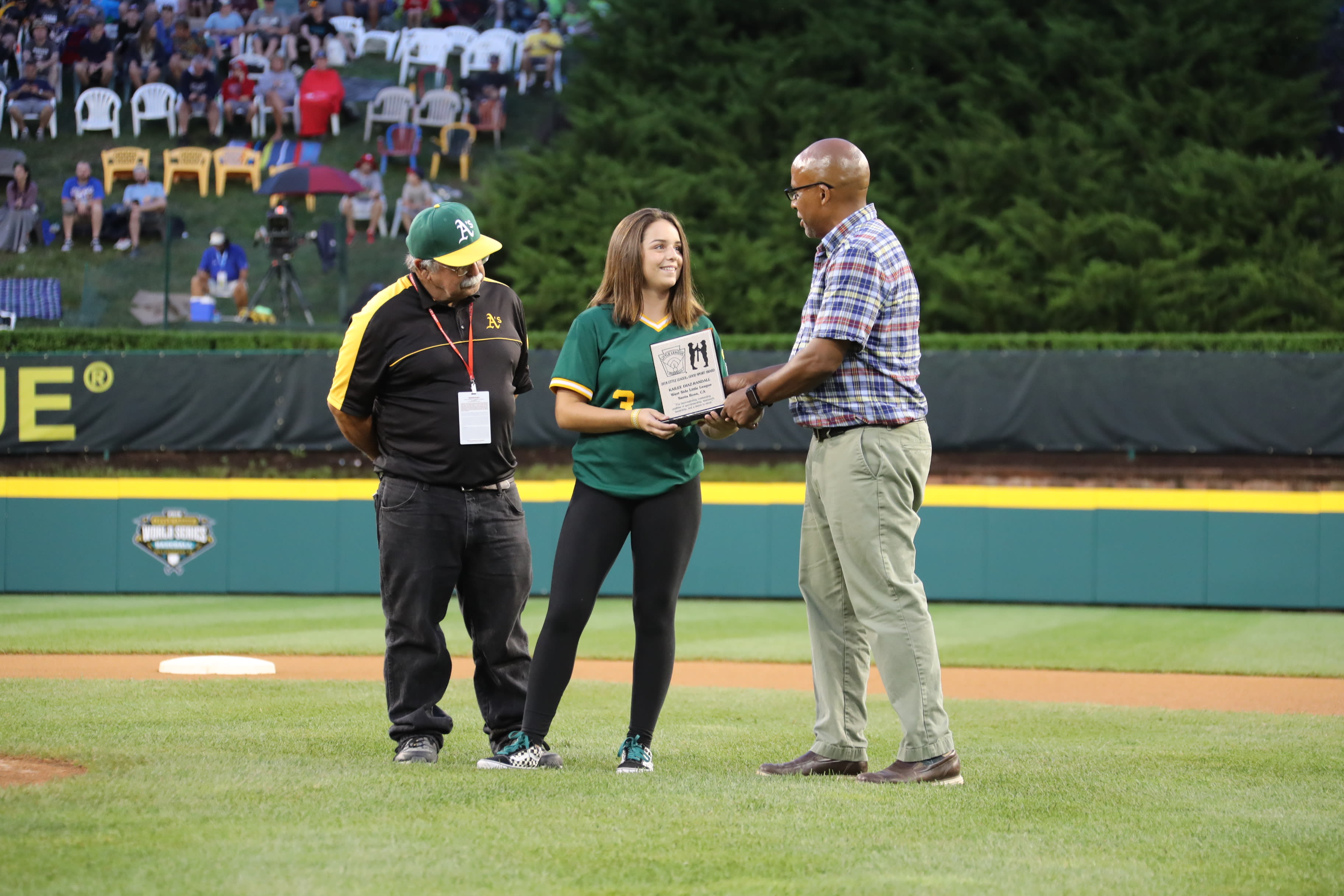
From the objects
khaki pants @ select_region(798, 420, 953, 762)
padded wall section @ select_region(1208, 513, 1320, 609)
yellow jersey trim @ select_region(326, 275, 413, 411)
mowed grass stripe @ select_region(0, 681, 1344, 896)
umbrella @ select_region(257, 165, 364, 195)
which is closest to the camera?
mowed grass stripe @ select_region(0, 681, 1344, 896)

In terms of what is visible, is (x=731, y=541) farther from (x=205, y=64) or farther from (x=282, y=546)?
(x=205, y=64)

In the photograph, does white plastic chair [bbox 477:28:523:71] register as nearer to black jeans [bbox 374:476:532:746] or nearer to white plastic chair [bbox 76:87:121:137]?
white plastic chair [bbox 76:87:121:137]

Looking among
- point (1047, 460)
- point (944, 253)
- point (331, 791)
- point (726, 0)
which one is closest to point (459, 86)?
point (726, 0)

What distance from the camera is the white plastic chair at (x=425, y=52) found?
23188 millimetres

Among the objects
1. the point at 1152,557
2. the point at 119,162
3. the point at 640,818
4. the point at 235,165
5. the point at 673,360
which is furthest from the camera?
the point at 235,165

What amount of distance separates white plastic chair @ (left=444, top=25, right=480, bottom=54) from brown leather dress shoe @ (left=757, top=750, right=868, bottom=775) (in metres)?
20.5

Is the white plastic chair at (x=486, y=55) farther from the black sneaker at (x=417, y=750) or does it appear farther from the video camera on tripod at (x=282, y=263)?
the black sneaker at (x=417, y=750)

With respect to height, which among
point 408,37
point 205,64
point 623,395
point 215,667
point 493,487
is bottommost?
point 215,667

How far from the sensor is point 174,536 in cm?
1421

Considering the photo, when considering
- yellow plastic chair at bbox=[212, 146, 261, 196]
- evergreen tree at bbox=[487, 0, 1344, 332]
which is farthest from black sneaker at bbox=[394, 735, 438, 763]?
yellow plastic chair at bbox=[212, 146, 261, 196]

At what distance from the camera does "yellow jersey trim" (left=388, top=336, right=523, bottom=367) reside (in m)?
4.78

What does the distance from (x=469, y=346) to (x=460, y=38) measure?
19.9 meters

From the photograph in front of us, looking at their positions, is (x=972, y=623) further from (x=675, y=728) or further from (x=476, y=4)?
(x=476, y=4)

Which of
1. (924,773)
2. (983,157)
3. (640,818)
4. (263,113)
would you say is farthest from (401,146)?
(640,818)
